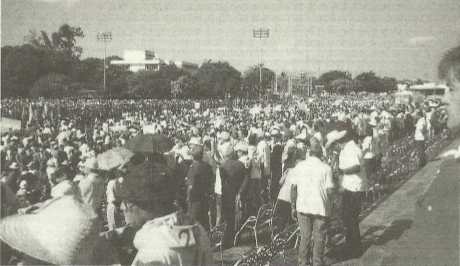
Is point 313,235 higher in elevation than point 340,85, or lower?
lower

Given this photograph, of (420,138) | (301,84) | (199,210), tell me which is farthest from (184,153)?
(301,84)

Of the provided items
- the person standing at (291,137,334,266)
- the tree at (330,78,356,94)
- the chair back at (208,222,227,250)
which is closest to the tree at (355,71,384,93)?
the tree at (330,78,356,94)

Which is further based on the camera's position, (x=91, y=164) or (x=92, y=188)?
(x=91, y=164)

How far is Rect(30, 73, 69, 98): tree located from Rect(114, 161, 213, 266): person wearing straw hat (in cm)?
283

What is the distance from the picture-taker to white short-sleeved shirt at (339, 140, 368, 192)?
16.1 ft

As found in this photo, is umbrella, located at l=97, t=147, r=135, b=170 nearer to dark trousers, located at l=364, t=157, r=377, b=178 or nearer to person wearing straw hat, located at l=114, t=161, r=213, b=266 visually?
person wearing straw hat, located at l=114, t=161, r=213, b=266

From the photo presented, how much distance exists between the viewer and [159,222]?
186 centimetres

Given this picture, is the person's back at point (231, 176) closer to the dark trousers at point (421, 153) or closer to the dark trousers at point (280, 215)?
the dark trousers at point (280, 215)

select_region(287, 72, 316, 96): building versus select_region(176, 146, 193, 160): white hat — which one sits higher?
select_region(287, 72, 316, 96): building

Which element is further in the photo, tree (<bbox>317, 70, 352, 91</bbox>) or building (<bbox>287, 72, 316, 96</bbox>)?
tree (<bbox>317, 70, 352, 91</bbox>)

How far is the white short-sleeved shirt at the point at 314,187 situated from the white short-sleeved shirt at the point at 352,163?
2.28ft

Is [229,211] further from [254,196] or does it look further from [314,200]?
[314,200]

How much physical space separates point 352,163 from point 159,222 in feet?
11.1

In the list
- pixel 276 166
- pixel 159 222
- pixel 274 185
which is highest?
pixel 159 222
